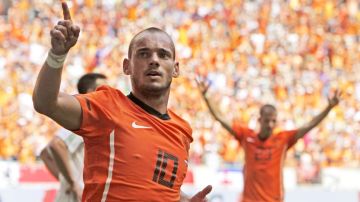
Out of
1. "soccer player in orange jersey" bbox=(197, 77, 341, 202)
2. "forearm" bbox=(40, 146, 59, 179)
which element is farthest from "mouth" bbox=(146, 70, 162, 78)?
"soccer player in orange jersey" bbox=(197, 77, 341, 202)

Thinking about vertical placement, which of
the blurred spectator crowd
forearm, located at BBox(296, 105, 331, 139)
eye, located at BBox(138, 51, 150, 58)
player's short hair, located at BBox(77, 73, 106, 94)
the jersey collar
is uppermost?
the blurred spectator crowd

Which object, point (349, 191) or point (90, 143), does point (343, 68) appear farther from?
point (90, 143)

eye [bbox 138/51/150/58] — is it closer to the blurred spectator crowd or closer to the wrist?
the wrist

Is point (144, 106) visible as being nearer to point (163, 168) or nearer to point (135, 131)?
point (135, 131)

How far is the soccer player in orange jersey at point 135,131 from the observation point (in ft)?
12.5

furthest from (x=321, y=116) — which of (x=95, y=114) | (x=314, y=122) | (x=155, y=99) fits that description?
(x=95, y=114)

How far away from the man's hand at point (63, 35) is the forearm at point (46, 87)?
10 centimetres

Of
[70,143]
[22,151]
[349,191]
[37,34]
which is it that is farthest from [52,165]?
[37,34]

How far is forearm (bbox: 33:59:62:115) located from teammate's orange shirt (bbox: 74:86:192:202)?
364mm

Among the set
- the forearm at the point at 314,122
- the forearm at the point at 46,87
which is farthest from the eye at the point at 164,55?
the forearm at the point at 314,122

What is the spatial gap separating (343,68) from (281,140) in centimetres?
1238

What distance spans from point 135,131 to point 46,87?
2.31 ft

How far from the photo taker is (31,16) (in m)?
20.8

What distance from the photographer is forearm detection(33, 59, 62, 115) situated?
3.34 m
